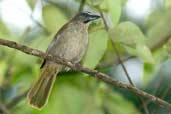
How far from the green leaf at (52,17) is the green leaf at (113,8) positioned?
0.38 meters

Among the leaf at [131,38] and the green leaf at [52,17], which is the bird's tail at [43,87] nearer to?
the green leaf at [52,17]

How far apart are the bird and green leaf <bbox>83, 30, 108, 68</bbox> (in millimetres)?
257

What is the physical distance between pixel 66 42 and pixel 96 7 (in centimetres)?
67

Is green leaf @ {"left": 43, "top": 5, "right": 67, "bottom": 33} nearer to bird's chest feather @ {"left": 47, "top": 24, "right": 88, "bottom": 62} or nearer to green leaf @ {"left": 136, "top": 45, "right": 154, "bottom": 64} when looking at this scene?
bird's chest feather @ {"left": 47, "top": 24, "right": 88, "bottom": 62}

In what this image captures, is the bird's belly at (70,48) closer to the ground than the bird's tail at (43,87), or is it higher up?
higher up

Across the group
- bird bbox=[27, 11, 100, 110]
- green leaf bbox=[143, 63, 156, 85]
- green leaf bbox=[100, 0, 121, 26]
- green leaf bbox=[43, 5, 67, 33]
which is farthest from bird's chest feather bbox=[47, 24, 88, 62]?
green leaf bbox=[100, 0, 121, 26]

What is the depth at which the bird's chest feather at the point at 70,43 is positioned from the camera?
2.41 meters

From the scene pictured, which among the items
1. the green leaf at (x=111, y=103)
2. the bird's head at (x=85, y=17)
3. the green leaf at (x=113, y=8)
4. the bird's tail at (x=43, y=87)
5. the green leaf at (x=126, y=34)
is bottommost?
the green leaf at (x=111, y=103)

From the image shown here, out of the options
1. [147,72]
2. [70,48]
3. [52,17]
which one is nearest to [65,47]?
[70,48]

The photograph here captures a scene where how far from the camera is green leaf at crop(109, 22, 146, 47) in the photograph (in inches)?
70.1

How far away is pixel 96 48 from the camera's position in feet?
6.43

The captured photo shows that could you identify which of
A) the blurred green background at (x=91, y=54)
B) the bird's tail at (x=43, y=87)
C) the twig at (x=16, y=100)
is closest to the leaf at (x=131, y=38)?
the blurred green background at (x=91, y=54)

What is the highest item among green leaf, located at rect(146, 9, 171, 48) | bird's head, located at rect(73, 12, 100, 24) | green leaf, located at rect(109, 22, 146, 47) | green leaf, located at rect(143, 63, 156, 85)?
green leaf, located at rect(109, 22, 146, 47)

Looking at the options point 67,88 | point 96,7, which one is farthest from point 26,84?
point 96,7
